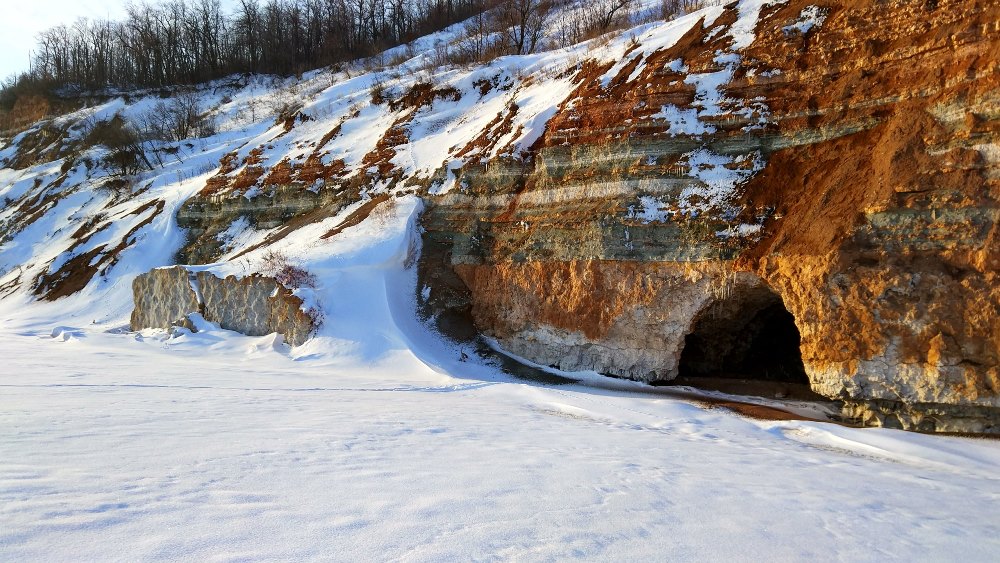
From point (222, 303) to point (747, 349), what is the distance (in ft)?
48.1

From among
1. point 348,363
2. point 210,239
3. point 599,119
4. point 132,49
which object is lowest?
point 348,363

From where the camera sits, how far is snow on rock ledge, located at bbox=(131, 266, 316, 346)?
15.6 meters

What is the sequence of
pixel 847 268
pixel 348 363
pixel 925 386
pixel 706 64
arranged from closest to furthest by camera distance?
pixel 925 386, pixel 847 268, pixel 348 363, pixel 706 64

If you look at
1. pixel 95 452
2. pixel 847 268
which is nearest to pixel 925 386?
pixel 847 268

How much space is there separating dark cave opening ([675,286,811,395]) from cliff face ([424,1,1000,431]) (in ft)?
0.41

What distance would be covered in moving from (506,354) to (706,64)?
30.4 ft

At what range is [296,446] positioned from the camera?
561cm

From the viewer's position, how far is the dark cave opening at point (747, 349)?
44.5 feet

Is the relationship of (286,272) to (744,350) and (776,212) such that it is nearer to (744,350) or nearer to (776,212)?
(744,350)

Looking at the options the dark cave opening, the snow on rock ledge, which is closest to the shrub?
the snow on rock ledge

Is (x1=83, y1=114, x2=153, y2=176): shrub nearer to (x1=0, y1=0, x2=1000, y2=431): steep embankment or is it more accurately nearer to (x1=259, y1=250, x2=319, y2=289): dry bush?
(x1=0, y1=0, x2=1000, y2=431): steep embankment

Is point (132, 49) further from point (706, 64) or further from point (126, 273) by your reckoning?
point (706, 64)

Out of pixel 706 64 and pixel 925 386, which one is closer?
pixel 925 386

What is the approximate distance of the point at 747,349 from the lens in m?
14.7
